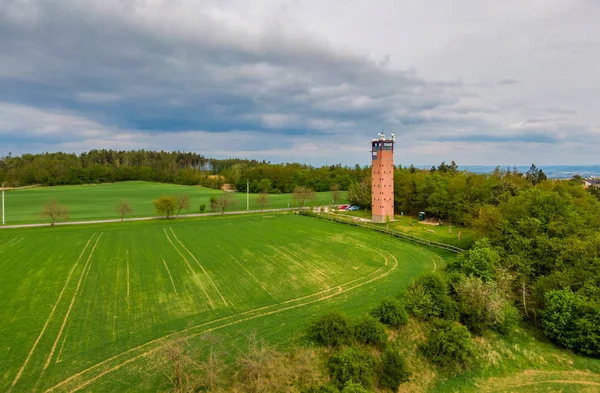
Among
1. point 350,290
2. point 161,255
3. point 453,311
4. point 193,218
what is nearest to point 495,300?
point 453,311

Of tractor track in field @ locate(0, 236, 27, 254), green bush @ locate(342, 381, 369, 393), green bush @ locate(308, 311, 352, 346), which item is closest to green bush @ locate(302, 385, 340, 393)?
green bush @ locate(342, 381, 369, 393)

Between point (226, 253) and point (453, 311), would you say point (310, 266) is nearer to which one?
point (226, 253)

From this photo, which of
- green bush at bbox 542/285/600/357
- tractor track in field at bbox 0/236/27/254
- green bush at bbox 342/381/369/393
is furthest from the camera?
tractor track in field at bbox 0/236/27/254

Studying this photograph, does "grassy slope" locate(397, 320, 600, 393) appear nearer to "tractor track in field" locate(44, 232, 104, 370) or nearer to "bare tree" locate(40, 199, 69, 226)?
"tractor track in field" locate(44, 232, 104, 370)

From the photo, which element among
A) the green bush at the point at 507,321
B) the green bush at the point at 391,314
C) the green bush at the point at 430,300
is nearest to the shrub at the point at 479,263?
the green bush at the point at 507,321

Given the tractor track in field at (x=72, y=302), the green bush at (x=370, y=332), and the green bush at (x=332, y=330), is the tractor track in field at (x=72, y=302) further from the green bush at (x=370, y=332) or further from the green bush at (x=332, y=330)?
the green bush at (x=370, y=332)

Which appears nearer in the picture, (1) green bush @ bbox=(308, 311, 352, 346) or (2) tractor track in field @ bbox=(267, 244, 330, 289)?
(1) green bush @ bbox=(308, 311, 352, 346)

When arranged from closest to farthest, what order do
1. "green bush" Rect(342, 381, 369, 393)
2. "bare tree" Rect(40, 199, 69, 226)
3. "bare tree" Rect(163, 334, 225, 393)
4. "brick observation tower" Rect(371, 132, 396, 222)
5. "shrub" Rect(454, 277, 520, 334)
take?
"bare tree" Rect(163, 334, 225, 393)
"green bush" Rect(342, 381, 369, 393)
"shrub" Rect(454, 277, 520, 334)
"bare tree" Rect(40, 199, 69, 226)
"brick observation tower" Rect(371, 132, 396, 222)
